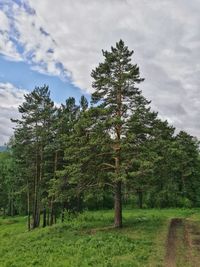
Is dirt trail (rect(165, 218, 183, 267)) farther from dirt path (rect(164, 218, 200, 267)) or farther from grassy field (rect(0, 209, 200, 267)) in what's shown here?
grassy field (rect(0, 209, 200, 267))

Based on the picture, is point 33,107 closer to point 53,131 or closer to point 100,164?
point 53,131

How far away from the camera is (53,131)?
1710 inches

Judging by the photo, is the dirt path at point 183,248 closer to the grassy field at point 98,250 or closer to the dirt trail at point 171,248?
the dirt trail at point 171,248

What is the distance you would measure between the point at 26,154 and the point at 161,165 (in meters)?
17.9

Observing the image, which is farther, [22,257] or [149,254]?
[22,257]

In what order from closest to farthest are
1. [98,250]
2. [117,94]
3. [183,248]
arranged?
[98,250]
[183,248]
[117,94]

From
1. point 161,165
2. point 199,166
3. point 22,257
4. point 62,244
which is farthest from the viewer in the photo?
point 199,166

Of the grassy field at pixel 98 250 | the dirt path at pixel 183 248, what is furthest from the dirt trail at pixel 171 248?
the grassy field at pixel 98 250

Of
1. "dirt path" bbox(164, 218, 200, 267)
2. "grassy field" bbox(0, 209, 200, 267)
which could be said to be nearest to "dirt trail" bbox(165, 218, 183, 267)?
"dirt path" bbox(164, 218, 200, 267)

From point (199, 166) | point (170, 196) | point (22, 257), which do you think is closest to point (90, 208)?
point (170, 196)

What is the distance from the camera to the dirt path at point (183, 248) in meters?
17.3

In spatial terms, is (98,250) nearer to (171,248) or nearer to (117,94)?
(171,248)

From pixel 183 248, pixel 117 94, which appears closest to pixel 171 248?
pixel 183 248

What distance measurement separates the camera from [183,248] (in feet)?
67.3
